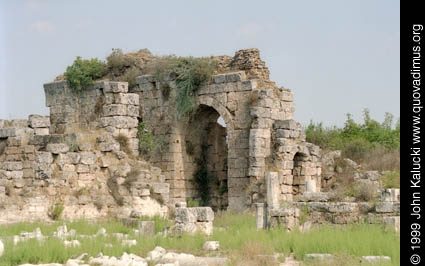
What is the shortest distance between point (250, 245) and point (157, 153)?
43.7 feet

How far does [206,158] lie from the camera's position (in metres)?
29.0

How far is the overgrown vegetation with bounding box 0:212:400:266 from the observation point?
1445 centimetres

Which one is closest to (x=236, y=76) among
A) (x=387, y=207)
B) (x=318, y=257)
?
(x=387, y=207)

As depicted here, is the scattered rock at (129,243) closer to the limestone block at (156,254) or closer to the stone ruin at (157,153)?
the limestone block at (156,254)

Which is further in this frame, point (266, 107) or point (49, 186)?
point (266, 107)

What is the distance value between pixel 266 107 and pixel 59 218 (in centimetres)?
763

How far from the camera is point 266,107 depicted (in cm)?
2623

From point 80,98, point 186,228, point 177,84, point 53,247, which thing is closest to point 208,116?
point 177,84

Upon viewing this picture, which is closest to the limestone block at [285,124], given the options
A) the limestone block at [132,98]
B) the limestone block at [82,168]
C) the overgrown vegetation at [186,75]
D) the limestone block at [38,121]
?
the overgrown vegetation at [186,75]

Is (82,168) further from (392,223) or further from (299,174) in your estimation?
(392,223)

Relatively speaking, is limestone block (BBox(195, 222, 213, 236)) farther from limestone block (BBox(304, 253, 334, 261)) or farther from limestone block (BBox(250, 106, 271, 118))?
limestone block (BBox(250, 106, 271, 118))

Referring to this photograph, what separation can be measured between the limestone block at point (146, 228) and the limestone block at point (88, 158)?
16.1 ft

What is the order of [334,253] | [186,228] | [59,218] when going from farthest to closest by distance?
[59,218]
[186,228]
[334,253]
